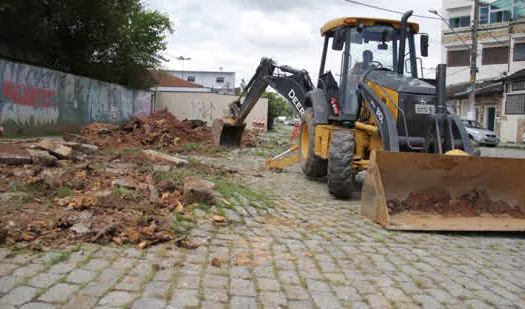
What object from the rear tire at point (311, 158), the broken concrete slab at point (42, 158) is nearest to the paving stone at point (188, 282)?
the broken concrete slab at point (42, 158)

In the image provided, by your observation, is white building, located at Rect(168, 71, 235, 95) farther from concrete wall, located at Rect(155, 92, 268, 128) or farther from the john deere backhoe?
the john deere backhoe

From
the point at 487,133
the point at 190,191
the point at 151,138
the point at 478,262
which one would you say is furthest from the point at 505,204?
the point at 487,133

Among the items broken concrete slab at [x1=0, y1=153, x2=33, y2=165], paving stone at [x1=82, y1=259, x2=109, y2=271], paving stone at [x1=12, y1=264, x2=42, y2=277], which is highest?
broken concrete slab at [x1=0, y1=153, x2=33, y2=165]

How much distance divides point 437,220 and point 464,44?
39.2 metres

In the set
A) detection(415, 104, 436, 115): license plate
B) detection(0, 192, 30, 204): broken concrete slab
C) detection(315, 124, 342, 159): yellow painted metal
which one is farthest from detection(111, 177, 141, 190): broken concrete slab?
detection(415, 104, 436, 115): license plate

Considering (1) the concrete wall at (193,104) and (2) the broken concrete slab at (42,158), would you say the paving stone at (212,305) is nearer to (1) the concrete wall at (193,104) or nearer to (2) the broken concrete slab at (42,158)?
(2) the broken concrete slab at (42,158)

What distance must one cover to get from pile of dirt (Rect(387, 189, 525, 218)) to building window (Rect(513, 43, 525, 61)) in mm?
37157

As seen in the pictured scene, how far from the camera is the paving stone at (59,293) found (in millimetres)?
2943

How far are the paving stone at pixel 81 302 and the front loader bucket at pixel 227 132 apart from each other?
438 inches

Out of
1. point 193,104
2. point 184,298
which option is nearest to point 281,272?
point 184,298

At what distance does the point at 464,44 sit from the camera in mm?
39656

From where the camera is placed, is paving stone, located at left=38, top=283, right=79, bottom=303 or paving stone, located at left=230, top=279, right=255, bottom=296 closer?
paving stone, located at left=38, top=283, right=79, bottom=303

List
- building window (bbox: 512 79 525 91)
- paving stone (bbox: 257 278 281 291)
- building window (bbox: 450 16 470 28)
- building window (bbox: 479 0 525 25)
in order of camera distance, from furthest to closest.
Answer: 1. building window (bbox: 450 16 470 28)
2. building window (bbox: 479 0 525 25)
3. building window (bbox: 512 79 525 91)
4. paving stone (bbox: 257 278 281 291)

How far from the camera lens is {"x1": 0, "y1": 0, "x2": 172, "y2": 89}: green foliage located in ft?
50.1
